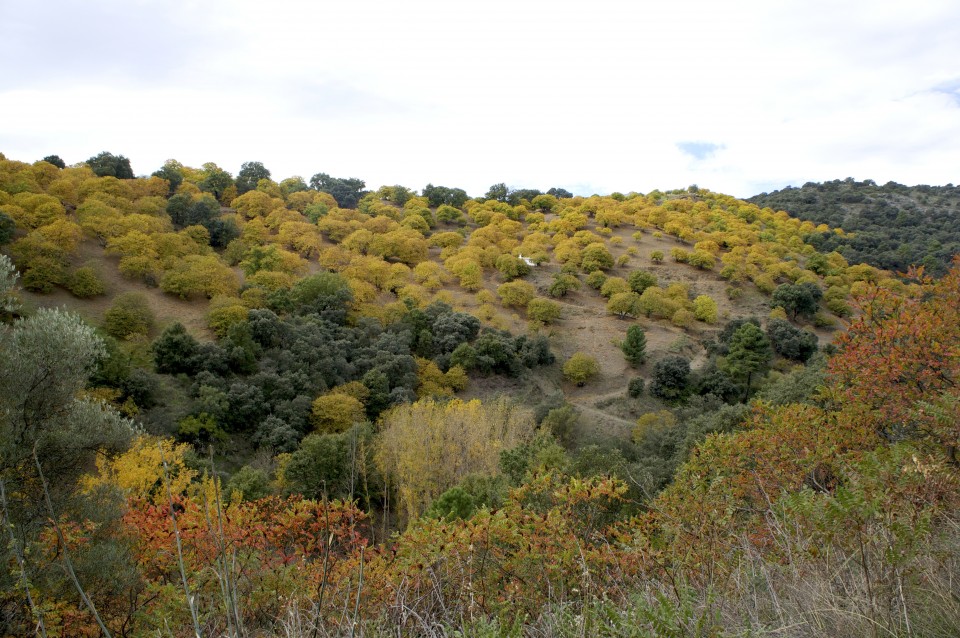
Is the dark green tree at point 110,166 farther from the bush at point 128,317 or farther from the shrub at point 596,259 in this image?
the shrub at point 596,259

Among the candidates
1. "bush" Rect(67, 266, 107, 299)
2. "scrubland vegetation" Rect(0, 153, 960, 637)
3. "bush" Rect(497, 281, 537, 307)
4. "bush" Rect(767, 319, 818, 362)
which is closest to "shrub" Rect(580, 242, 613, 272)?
"scrubland vegetation" Rect(0, 153, 960, 637)

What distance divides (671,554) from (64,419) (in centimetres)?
831

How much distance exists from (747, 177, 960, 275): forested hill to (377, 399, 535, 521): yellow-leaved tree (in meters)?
42.0

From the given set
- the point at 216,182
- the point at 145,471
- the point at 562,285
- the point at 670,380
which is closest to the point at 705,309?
the point at 562,285

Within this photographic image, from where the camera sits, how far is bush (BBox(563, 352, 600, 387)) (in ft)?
107

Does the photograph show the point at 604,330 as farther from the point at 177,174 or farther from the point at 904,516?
the point at 177,174

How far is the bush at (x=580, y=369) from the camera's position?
107 feet

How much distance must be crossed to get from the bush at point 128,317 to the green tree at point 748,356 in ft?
106

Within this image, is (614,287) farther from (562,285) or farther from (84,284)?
(84,284)

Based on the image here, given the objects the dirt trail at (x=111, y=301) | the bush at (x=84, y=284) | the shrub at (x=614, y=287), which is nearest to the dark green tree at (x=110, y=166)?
the dirt trail at (x=111, y=301)

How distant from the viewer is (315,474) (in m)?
18.0

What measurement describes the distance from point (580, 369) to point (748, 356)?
32.2 ft

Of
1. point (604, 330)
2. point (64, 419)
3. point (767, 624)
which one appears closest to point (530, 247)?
point (604, 330)

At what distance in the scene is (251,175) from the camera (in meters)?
57.8
